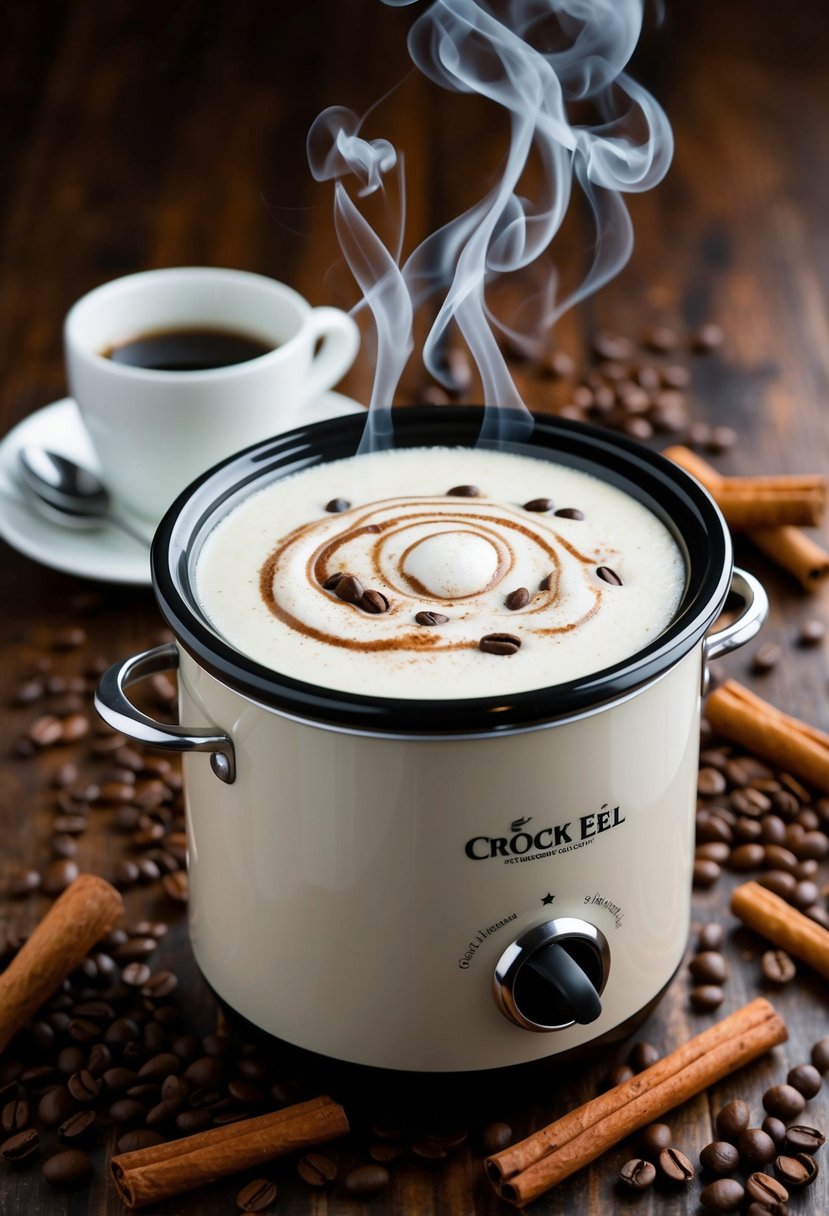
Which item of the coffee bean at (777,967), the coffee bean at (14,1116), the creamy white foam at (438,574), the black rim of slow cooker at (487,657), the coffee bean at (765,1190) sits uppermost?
the black rim of slow cooker at (487,657)

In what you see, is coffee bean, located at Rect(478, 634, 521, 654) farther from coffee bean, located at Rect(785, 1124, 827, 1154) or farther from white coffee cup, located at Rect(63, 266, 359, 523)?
white coffee cup, located at Rect(63, 266, 359, 523)

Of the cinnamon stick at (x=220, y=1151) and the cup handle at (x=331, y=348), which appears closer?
the cinnamon stick at (x=220, y=1151)

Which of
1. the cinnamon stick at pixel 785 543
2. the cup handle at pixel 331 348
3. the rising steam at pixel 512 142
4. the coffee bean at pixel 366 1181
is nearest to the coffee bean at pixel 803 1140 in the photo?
the coffee bean at pixel 366 1181

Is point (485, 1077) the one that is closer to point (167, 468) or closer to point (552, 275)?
point (167, 468)

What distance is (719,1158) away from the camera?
53.3 inches

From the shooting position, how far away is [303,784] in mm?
1220

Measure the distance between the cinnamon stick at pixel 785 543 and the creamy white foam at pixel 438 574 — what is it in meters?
0.68

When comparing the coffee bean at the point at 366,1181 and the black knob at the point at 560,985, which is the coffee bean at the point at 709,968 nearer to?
the black knob at the point at 560,985

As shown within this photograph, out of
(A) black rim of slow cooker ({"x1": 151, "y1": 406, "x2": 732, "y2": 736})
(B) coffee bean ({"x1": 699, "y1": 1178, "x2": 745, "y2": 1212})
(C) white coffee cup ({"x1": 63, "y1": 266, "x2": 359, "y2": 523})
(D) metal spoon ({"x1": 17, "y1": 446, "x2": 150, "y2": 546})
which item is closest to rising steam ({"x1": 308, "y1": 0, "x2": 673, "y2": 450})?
(A) black rim of slow cooker ({"x1": 151, "y1": 406, "x2": 732, "y2": 736})

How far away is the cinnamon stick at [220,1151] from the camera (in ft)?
4.32

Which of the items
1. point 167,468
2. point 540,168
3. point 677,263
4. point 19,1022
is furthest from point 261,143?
point 19,1022

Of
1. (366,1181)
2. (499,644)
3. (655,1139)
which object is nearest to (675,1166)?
(655,1139)

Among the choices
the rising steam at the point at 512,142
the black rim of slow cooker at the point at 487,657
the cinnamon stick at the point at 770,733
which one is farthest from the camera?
the cinnamon stick at the point at 770,733

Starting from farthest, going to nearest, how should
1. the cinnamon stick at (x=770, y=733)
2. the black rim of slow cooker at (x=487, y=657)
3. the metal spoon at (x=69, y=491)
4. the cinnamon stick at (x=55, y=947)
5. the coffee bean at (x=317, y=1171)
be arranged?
1. the metal spoon at (x=69, y=491)
2. the cinnamon stick at (x=770, y=733)
3. the cinnamon stick at (x=55, y=947)
4. the coffee bean at (x=317, y=1171)
5. the black rim of slow cooker at (x=487, y=657)
